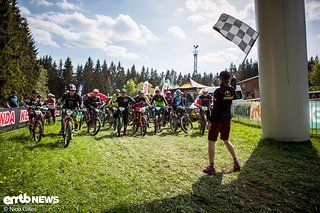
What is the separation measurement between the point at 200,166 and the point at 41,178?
3.69 m

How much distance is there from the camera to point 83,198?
357 centimetres

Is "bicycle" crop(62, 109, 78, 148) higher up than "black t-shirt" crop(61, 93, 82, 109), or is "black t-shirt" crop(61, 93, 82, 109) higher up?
"black t-shirt" crop(61, 93, 82, 109)

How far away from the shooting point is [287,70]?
7336 mm

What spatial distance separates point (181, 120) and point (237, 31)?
4948 mm

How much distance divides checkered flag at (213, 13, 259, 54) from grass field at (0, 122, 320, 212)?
373 cm

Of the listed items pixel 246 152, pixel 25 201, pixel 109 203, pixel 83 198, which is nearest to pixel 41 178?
pixel 25 201

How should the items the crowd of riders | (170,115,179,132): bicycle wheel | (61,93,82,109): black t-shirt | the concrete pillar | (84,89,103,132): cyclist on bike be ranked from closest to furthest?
the concrete pillar < (61,93,82,109): black t-shirt < the crowd of riders < (84,89,103,132): cyclist on bike < (170,115,179,132): bicycle wheel

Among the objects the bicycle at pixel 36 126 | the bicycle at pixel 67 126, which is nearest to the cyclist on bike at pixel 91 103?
the bicycle at pixel 67 126

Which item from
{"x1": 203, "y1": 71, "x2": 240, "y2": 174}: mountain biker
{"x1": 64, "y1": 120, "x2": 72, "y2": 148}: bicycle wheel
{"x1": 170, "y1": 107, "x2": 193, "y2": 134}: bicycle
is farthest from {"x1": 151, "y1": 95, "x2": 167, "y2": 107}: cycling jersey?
{"x1": 203, "y1": 71, "x2": 240, "y2": 174}: mountain biker

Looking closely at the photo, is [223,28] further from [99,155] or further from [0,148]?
[0,148]

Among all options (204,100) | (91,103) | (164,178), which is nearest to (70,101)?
(91,103)

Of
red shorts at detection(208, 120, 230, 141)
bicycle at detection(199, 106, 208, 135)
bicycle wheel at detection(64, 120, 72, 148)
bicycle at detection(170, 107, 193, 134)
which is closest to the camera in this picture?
red shorts at detection(208, 120, 230, 141)

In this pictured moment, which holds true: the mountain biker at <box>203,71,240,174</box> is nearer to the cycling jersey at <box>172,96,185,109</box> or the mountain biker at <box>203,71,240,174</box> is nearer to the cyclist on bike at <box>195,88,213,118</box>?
the cyclist on bike at <box>195,88,213,118</box>

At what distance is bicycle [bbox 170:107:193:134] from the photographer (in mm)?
10791
